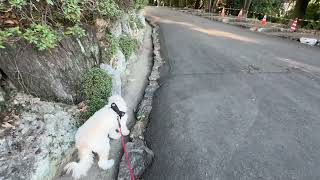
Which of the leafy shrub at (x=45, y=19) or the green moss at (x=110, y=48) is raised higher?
the leafy shrub at (x=45, y=19)

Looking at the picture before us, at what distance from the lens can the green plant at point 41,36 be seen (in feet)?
12.9

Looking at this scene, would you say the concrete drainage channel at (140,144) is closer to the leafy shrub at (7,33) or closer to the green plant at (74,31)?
the green plant at (74,31)

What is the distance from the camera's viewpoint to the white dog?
3.50m

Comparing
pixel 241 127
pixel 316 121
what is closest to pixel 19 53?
pixel 241 127

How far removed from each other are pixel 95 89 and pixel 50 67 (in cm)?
87

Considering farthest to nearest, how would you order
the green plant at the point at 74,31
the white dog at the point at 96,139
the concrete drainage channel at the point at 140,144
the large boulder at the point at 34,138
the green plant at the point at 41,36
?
the green plant at the point at 74,31, the green plant at the point at 41,36, the concrete drainage channel at the point at 140,144, the white dog at the point at 96,139, the large boulder at the point at 34,138

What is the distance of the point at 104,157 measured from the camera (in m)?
3.84

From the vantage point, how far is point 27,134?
3.65 meters

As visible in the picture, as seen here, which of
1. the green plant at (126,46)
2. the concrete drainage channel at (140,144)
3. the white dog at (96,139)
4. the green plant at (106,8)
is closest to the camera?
the white dog at (96,139)

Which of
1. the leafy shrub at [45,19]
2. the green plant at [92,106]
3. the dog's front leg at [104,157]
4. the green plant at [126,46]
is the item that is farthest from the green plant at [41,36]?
the green plant at [126,46]

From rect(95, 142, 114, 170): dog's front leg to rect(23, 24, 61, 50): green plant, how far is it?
5.75ft

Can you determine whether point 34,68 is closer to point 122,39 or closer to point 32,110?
point 32,110

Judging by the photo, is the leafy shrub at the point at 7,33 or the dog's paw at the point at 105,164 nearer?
the leafy shrub at the point at 7,33

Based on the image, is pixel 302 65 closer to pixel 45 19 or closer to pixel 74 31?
pixel 74 31
